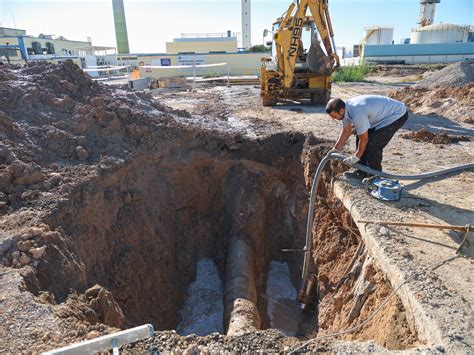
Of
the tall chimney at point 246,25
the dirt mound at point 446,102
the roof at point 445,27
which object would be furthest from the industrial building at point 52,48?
the roof at point 445,27

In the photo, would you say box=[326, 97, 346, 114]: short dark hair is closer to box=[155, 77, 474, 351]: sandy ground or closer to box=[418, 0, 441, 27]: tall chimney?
box=[155, 77, 474, 351]: sandy ground

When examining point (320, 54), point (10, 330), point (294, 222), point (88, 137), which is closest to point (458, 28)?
point (320, 54)

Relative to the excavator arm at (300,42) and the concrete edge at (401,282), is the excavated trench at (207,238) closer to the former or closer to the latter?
the concrete edge at (401,282)

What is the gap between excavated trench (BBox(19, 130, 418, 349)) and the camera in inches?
177

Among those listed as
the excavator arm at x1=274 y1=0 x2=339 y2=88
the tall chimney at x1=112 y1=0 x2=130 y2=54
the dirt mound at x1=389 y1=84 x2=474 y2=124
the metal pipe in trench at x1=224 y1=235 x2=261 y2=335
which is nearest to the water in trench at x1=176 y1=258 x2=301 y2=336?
the metal pipe in trench at x1=224 y1=235 x2=261 y2=335

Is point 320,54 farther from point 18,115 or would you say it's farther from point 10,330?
point 10,330

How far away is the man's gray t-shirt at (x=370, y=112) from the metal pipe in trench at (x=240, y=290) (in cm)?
354

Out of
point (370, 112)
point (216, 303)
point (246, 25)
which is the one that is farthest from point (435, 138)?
point (246, 25)

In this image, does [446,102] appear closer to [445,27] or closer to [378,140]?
[378,140]

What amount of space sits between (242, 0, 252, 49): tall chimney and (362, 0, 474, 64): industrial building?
15485mm

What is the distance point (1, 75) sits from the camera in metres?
7.91

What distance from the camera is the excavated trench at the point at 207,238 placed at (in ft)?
14.8

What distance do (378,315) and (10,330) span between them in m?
3.81

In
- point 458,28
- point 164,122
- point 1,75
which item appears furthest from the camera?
point 458,28
